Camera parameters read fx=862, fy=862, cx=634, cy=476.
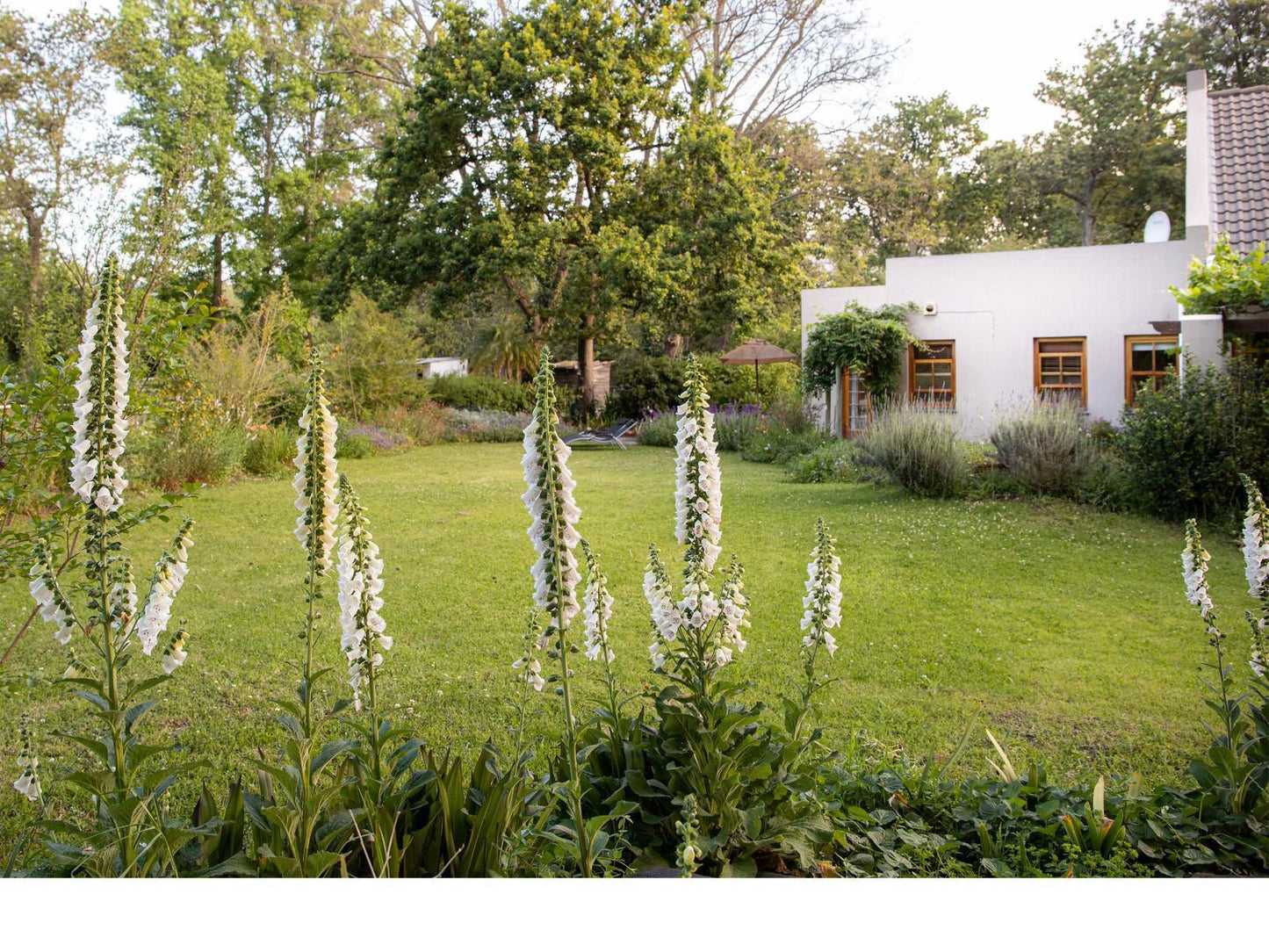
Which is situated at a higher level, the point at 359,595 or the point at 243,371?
the point at 243,371

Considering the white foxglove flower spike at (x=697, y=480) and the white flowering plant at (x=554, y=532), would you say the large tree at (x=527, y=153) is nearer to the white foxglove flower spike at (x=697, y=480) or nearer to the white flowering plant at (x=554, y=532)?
the white foxglove flower spike at (x=697, y=480)

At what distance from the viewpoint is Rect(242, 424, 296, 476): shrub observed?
8.12 metres

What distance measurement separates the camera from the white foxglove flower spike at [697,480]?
1.39 metres

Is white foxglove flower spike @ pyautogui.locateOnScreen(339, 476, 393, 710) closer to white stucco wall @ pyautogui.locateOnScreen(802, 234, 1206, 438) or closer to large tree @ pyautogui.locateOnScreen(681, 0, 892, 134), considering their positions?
white stucco wall @ pyautogui.locateOnScreen(802, 234, 1206, 438)

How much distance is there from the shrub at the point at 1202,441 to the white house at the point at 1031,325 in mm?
2403

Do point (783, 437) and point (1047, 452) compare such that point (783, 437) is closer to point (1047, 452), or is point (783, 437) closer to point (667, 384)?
point (1047, 452)

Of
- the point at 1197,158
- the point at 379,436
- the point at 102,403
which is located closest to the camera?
the point at 102,403

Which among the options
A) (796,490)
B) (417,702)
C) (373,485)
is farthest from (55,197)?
(796,490)

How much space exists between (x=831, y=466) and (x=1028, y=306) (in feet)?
9.86

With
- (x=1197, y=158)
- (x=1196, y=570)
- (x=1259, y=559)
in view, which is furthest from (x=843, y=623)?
(x=1197, y=158)

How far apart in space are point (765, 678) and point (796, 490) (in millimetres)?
4277

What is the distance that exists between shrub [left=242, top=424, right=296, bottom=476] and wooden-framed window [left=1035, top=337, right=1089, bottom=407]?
7512mm

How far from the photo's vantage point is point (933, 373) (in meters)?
9.43

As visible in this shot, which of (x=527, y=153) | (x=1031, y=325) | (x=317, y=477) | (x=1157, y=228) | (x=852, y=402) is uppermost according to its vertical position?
(x=527, y=153)
